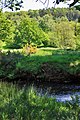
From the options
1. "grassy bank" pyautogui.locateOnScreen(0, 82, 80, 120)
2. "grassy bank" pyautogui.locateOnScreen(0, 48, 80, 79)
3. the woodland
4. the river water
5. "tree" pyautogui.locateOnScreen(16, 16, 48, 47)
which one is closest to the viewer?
"grassy bank" pyautogui.locateOnScreen(0, 82, 80, 120)

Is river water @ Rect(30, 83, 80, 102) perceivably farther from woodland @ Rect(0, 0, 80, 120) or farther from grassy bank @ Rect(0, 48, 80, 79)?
grassy bank @ Rect(0, 48, 80, 79)

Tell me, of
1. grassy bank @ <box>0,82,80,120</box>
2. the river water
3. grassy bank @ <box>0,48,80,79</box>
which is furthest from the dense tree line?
grassy bank @ <box>0,82,80,120</box>

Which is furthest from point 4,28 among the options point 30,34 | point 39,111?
point 39,111

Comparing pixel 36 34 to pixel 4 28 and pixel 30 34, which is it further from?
pixel 4 28

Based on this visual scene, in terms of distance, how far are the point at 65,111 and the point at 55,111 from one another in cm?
31

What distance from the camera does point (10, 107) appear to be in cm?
439

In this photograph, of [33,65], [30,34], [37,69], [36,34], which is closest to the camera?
[37,69]

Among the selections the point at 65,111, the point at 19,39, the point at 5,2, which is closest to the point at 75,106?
the point at 65,111

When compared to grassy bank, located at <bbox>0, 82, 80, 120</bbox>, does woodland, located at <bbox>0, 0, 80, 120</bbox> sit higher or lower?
lower

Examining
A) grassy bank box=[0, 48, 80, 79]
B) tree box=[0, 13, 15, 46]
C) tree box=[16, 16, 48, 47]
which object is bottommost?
tree box=[16, 16, 48, 47]

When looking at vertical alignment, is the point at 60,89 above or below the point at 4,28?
above

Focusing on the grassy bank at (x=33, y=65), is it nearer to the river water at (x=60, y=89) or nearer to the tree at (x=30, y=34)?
the river water at (x=60, y=89)

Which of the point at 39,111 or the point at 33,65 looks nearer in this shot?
the point at 39,111

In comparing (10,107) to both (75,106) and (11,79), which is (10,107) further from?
(11,79)
